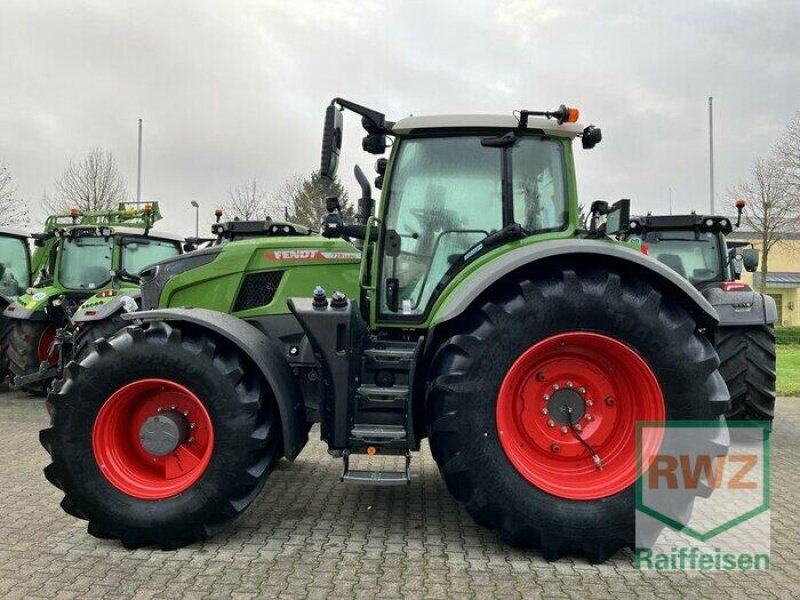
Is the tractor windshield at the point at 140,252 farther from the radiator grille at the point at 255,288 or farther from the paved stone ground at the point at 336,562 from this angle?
the radiator grille at the point at 255,288

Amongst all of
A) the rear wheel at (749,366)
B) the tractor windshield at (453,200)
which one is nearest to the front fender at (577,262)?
the tractor windshield at (453,200)

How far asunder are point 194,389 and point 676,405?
262cm

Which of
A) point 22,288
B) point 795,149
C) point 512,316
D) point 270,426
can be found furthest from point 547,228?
point 795,149

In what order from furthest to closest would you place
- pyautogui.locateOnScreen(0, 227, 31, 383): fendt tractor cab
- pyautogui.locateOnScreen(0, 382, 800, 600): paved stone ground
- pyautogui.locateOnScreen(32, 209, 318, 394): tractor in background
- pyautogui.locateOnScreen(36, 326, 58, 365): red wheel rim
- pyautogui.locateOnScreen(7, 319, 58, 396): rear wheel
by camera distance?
pyautogui.locateOnScreen(0, 227, 31, 383): fendt tractor cab
pyautogui.locateOnScreen(36, 326, 58, 365): red wheel rim
pyautogui.locateOnScreen(7, 319, 58, 396): rear wheel
pyautogui.locateOnScreen(32, 209, 318, 394): tractor in background
pyautogui.locateOnScreen(0, 382, 800, 600): paved stone ground

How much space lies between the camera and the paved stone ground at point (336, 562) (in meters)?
3.09

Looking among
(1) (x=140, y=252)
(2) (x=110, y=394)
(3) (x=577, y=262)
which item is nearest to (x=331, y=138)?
(3) (x=577, y=262)

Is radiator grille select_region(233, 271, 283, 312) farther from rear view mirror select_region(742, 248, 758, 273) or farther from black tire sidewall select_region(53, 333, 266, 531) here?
rear view mirror select_region(742, 248, 758, 273)

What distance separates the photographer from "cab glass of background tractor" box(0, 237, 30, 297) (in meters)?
10.5

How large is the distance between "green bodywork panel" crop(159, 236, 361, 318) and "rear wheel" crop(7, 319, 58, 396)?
213 inches

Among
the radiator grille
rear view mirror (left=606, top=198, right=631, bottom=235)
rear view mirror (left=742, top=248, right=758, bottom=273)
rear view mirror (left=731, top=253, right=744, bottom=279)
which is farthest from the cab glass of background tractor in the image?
rear view mirror (left=742, top=248, right=758, bottom=273)

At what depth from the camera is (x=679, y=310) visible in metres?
3.49

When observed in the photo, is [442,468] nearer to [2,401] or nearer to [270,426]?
[270,426]

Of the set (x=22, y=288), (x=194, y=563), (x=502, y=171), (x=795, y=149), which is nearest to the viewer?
(x=194, y=563)

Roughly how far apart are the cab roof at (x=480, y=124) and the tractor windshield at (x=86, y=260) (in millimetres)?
7102
